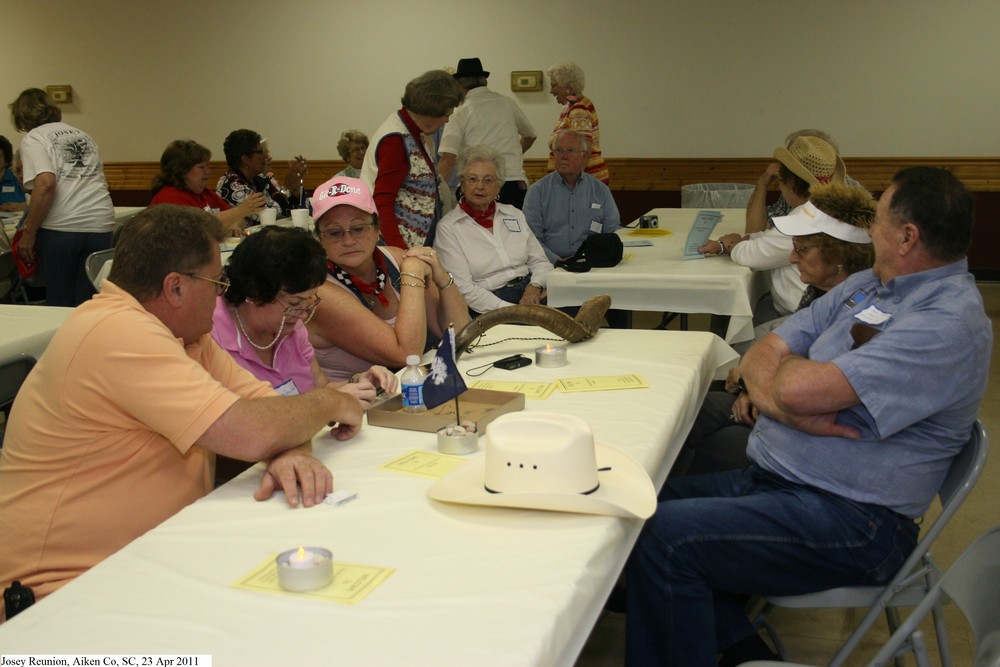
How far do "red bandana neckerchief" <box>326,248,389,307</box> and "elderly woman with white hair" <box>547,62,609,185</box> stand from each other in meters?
3.31

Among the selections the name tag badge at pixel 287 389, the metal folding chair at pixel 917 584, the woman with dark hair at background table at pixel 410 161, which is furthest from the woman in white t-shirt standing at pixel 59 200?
the metal folding chair at pixel 917 584

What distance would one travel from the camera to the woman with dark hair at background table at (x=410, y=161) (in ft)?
13.2

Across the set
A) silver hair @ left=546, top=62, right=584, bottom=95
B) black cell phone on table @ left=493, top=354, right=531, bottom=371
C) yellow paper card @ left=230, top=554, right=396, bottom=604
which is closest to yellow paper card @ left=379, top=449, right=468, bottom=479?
yellow paper card @ left=230, top=554, right=396, bottom=604

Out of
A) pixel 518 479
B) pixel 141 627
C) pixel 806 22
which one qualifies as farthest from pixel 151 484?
pixel 806 22

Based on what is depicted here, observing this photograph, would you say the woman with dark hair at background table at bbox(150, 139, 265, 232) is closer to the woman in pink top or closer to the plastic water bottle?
the woman in pink top

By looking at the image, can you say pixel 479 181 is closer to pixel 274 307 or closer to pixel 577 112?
pixel 274 307

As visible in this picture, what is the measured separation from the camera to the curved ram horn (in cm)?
273

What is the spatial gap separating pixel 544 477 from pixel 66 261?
4.48m

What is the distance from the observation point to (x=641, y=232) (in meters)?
5.03

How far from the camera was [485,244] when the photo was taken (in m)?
4.20

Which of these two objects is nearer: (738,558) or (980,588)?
(980,588)

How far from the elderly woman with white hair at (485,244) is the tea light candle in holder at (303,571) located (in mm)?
2798

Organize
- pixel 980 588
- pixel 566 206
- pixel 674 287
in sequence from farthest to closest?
pixel 566 206 → pixel 674 287 → pixel 980 588

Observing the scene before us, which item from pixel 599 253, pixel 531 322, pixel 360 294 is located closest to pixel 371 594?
pixel 531 322
